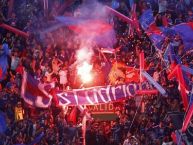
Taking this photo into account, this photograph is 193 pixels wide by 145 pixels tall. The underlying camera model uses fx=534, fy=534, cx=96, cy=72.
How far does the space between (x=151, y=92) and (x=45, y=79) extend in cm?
299

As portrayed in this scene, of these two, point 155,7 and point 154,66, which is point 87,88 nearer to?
point 154,66

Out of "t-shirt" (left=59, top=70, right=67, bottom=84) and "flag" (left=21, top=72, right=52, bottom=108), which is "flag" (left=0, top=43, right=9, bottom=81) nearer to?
"flag" (left=21, top=72, right=52, bottom=108)

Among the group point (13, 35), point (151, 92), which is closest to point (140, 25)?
point (151, 92)

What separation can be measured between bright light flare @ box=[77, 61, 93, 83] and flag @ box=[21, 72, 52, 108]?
42.6 inches

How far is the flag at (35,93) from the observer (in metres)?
13.8

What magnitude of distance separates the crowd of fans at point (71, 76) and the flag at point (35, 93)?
0.73 ft

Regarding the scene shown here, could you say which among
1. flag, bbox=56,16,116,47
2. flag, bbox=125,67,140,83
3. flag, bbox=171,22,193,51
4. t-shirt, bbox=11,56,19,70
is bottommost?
flag, bbox=125,67,140,83

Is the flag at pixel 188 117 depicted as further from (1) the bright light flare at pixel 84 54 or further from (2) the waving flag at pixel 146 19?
(1) the bright light flare at pixel 84 54

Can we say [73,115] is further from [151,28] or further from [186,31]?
[186,31]

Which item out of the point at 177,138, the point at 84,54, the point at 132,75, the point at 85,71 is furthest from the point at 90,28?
the point at 177,138

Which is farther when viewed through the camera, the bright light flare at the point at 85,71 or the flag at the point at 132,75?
the bright light flare at the point at 85,71

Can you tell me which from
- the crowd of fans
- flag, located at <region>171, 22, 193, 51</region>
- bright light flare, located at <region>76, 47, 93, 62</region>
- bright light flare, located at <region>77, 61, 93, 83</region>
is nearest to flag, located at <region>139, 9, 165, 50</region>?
the crowd of fans

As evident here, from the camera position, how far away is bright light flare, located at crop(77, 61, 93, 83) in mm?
14344

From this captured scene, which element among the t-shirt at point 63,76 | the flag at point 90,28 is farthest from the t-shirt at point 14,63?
the flag at point 90,28
